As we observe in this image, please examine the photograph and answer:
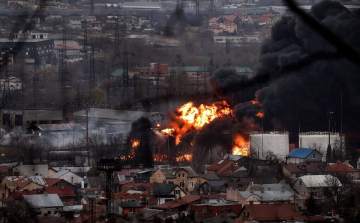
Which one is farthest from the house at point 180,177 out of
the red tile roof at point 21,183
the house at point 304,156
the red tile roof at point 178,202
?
the house at point 304,156

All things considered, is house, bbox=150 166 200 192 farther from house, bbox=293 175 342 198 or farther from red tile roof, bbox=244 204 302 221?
red tile roof, bbox=244 204 302 221

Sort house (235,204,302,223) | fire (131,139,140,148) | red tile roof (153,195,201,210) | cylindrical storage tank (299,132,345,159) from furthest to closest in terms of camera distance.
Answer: fire (131,139,140,148) → cylindrical storage tank (299,132,345,159) → red tile roof (153,195,201,210) → house (235,204,302,223)

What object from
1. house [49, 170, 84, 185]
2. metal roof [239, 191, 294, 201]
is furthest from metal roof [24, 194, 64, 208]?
house [49, 170, 84, 185]

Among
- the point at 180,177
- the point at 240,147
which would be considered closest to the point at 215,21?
the point at 240,147

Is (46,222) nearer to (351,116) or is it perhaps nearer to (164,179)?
(164,179)

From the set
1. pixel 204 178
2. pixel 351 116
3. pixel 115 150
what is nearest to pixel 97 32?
pixel 351 116
